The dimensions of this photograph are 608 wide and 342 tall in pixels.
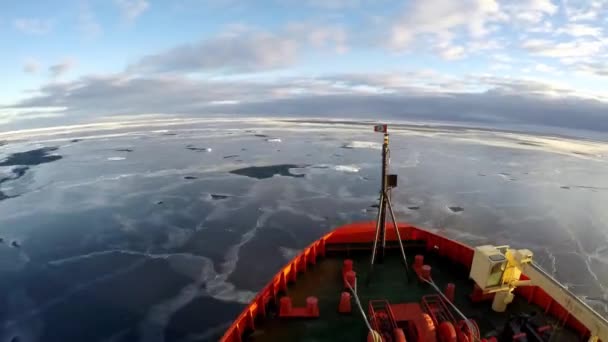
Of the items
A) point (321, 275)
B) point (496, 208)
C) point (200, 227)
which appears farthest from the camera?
point (496, 208)

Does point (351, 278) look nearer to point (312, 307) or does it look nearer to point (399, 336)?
point (312, 307)

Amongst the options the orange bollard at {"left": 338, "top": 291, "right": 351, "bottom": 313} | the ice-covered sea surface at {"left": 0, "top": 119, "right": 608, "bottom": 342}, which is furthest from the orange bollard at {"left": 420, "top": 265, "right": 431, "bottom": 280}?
the ice-covered sea surface at {"left": 0, "top": 119, "right": 608, "bottom": 342}

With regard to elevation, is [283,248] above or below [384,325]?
below

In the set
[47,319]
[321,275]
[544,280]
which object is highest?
[544,280]

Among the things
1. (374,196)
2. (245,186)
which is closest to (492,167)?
(374,196)

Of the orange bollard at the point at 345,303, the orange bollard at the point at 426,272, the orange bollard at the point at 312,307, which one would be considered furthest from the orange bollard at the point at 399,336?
the orange bollard at the point at 426,272

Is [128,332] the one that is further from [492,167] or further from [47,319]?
[492,167]
